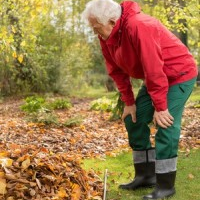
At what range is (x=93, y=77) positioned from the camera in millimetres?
26344

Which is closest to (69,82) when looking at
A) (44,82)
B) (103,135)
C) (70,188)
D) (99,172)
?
(44,82)

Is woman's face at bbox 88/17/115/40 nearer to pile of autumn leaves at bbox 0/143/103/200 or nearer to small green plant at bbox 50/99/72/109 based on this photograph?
pile of autumn leaves at bbox 0/143/103/200

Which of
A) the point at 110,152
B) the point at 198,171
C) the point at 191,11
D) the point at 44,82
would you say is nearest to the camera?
the point at 198,171

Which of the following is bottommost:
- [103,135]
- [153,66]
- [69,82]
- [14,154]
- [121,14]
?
[69,82]

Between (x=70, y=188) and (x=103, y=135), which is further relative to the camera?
(x=103, y=135)

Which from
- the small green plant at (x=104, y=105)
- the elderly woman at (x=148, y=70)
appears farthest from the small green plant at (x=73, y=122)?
the elderly woman at (x=148, y=70)

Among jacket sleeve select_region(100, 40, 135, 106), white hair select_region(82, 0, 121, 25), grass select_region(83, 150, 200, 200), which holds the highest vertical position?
white hair select_region(82, 0, 121, 25)

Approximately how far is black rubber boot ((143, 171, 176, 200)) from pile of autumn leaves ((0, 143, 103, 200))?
0.51 meters

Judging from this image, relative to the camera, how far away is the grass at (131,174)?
4191mm

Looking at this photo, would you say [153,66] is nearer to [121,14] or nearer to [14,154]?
[121,14]

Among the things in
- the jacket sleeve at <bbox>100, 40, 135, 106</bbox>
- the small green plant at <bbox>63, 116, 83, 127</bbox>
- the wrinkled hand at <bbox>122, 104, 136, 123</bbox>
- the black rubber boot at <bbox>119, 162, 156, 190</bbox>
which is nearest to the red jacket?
the jacket sleeve at <bbox>100, 40, 135, 106</bbox>

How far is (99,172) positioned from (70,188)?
124 cm

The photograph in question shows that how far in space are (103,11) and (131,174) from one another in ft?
7.35

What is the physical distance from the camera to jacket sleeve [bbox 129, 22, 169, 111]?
11.1ft
